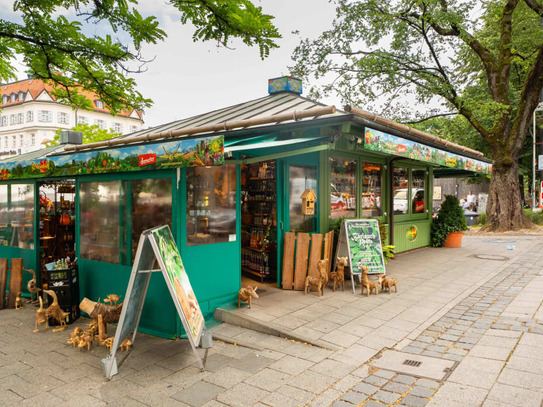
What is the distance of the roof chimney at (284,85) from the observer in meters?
8.30

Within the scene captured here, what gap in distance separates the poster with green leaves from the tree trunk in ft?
36.3

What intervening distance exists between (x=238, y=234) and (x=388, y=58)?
13360 millimetres

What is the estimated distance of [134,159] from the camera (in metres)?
4.72

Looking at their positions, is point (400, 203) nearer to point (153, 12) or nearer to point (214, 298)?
point (214, 298)

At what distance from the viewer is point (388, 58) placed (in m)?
16.0

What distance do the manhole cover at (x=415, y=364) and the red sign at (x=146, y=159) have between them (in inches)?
131

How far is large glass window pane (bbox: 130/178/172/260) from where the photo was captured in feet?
16.3

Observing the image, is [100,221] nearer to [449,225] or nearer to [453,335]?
[453,335]

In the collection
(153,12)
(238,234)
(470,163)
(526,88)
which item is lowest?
(238,234)

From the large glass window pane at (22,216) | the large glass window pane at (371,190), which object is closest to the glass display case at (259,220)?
the large glass window pane at (371,190)

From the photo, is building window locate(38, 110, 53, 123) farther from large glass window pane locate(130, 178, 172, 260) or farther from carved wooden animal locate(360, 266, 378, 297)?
carved wooden animal locate(360, 266, 378, 297)

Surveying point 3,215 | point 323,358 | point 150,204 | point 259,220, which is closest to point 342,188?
point 259,220

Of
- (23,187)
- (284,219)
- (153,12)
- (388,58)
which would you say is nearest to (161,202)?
(284,219)

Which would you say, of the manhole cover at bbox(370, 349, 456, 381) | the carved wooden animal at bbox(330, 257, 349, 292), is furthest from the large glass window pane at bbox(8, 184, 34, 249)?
the manhole cover at bbox(370, 349, 456, 381)
